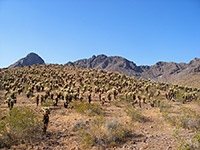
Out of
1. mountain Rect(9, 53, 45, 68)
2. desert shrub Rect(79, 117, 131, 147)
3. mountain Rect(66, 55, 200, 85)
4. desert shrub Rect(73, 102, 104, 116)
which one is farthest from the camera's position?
mountain Rect(66, 55, 200, 85)

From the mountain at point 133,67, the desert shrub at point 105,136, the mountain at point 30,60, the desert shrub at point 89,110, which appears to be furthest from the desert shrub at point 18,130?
the mountain at point 30,60

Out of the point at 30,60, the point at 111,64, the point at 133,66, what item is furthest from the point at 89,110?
the point at 133,66

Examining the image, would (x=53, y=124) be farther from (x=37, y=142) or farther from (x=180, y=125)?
(x=180, y=125)

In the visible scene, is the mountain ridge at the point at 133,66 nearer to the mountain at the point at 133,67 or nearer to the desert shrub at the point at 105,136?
the mountain at the point at 133,67

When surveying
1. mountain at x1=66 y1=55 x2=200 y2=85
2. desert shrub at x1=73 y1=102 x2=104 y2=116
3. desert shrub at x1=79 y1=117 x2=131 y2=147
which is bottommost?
desert shrub at x1=79 y1=117 x2=131 y2=147

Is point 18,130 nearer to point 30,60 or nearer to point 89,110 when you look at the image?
point 89,110

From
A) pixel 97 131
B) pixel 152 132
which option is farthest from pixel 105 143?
pixel 152 132

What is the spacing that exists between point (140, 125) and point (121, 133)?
263 cm

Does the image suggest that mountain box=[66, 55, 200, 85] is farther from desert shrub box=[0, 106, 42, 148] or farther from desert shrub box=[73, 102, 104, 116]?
desert shrub box=[0, 106, 42, 148]

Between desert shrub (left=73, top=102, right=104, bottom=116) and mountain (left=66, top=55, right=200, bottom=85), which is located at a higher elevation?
mountain (left=66, top=55, right=200, bottom=85)

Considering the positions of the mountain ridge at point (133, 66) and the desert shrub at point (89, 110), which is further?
the mountain ridge at point (133, 66)

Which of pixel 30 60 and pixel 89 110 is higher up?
pixel 30 60

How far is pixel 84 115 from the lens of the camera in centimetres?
1107

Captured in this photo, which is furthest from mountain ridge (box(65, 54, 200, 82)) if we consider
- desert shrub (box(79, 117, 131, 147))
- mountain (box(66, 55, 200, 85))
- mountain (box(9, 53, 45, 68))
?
desert shrub (box(79, 117, 131, 147))
